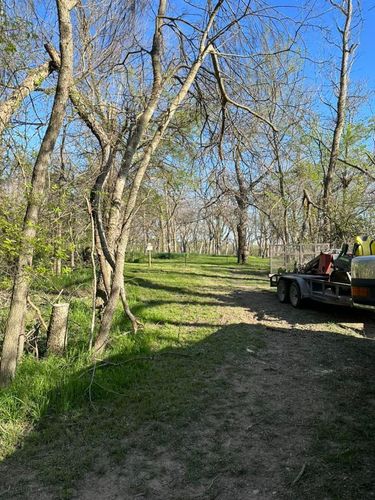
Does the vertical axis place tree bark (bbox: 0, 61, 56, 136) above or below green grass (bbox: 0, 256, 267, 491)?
above

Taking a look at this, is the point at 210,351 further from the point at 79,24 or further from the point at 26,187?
the point at 79,24

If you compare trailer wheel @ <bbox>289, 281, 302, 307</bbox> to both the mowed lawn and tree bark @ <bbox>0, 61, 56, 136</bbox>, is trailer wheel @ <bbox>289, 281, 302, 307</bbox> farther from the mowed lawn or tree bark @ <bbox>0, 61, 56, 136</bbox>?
tree bark @ <bbox>0, 61, 56, 136</bbox>

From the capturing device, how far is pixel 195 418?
4508 millimetres

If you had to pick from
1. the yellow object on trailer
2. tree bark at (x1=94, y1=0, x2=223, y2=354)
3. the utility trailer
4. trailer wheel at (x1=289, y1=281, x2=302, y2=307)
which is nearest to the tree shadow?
tree bark at (x1=94, y1=0, x2=223, y2=354)

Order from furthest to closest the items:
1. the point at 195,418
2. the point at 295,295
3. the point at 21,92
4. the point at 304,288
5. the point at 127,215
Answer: the point at 295,295
the point at 304,288
the point at 127,215
the point at 21,92
the point at 195,418

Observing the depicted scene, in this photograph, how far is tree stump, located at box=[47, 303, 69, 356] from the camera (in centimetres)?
632

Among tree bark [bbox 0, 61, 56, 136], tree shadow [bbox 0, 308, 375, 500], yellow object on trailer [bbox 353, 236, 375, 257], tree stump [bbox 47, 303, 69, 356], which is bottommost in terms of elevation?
tree shadow [bbox 0, 308, 375, 500]

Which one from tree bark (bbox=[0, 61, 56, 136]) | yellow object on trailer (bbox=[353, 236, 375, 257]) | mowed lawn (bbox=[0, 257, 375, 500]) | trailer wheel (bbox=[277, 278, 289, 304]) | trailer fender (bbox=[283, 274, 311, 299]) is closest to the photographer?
mowed lawn (bbox=[0, 257, 375, 500])

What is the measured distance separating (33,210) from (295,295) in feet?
24.4

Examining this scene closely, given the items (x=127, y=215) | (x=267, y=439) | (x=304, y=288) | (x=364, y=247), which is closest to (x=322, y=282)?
(x=304, y=288)

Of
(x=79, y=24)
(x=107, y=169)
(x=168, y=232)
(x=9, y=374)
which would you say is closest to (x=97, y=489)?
(x=9, y=374)

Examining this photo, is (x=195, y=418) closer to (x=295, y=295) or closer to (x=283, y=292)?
(x=295, y=295)

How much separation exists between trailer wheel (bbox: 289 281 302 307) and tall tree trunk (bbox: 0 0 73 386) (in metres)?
6.96

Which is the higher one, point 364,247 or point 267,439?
point 364,247
